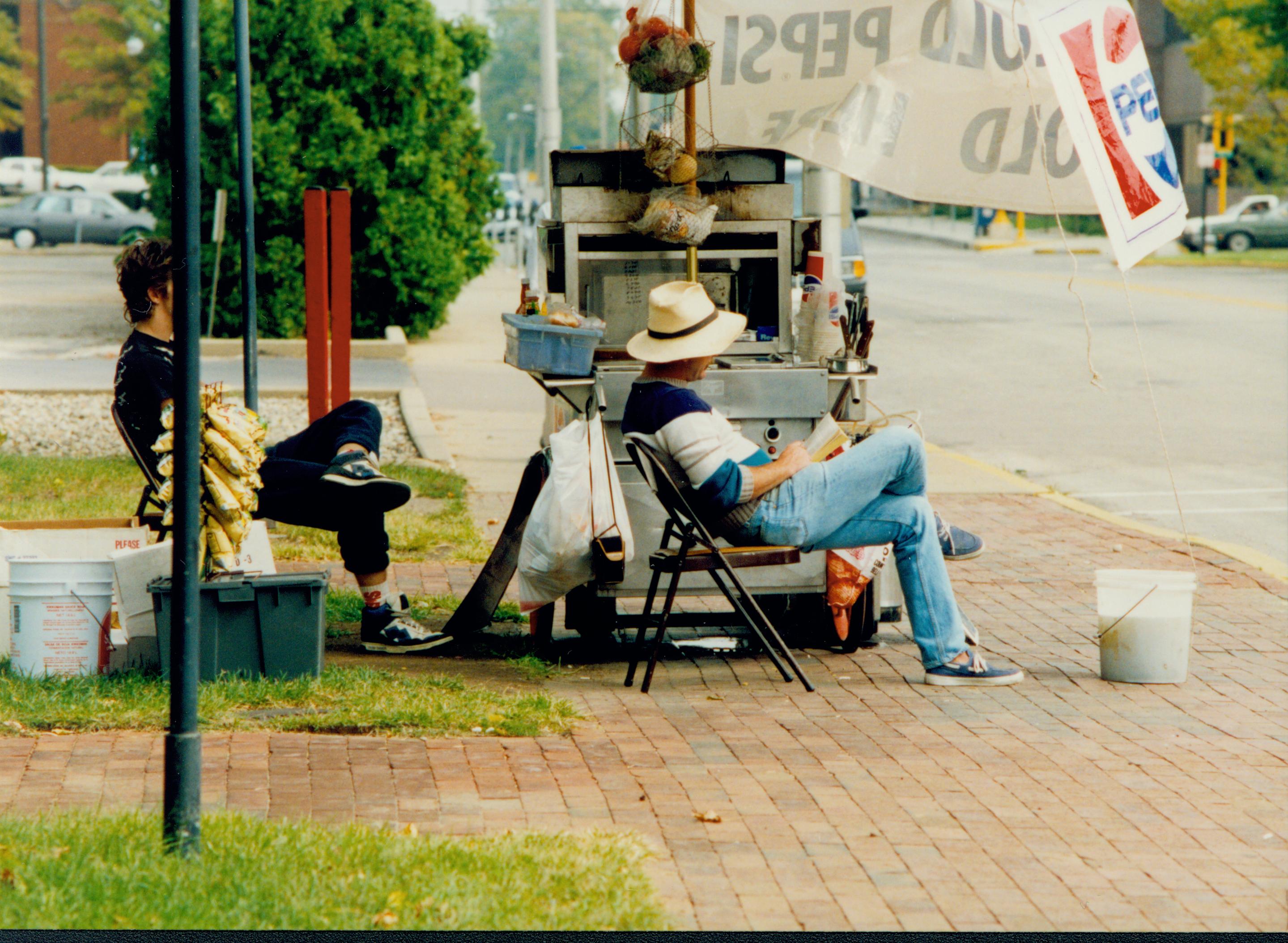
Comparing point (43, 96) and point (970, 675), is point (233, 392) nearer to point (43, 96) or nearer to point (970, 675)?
point (970, 675)

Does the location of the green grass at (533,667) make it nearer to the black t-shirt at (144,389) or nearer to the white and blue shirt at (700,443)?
the white and blue shirt at (700,443)

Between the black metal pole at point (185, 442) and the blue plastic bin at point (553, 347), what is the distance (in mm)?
2261

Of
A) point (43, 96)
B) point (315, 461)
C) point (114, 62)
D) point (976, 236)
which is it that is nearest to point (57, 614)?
point (315, 461)

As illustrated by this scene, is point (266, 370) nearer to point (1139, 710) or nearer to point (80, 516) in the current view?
point (80, 516)

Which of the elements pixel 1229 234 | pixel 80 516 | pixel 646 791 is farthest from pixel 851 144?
pixel 1229 234

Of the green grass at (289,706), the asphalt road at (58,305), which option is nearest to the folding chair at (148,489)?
the green grass at (289,706)

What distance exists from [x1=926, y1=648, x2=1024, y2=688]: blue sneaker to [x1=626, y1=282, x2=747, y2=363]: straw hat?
1430mm

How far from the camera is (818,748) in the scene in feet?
16.7

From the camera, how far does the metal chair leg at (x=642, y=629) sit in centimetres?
584

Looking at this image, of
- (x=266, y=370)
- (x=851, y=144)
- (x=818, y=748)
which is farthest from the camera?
(x=266, y=370)

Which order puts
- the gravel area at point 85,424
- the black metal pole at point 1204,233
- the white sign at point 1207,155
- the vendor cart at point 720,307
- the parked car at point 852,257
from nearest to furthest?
the vendor cart at point 720,307, the gravel area at point 85,424, the parked car at point 852,257, the black metal pole at point 1204,233, the white sign at point 1207,155

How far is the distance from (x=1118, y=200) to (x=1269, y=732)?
1938 mm

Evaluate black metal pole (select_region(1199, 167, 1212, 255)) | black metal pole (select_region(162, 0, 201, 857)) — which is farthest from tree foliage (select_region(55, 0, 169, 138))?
black metal pole (select_region(162, 0, 201, 857))

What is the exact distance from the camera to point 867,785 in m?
4.70
